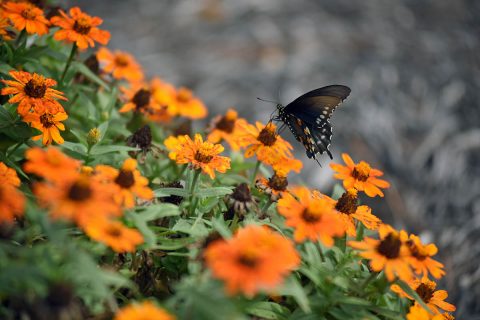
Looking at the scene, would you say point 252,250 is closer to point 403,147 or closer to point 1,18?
point 1,18

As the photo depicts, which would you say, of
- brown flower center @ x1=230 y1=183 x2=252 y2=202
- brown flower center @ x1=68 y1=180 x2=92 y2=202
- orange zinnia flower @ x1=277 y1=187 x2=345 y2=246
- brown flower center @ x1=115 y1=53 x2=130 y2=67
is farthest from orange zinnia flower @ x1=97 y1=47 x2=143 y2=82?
brown flower center @ x1=68 y1=180 x2=92 y2=202

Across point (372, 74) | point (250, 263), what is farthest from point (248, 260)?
point (372, 74)

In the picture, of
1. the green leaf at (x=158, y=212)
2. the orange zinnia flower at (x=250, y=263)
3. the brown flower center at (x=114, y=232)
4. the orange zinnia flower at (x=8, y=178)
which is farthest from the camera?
the green leaf at (x=158, y=212)

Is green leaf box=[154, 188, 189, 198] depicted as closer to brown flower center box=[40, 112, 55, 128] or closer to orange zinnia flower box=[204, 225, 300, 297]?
brown flower center box=[40, 112, 55, 128]

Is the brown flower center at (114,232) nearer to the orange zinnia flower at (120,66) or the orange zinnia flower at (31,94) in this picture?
the orange zinnia flower at (31,94)

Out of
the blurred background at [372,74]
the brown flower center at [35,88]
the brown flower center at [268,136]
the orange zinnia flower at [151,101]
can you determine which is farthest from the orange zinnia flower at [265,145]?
the blurred background at [372,74]

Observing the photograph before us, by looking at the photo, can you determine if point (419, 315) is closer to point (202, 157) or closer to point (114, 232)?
point (202, 157)
